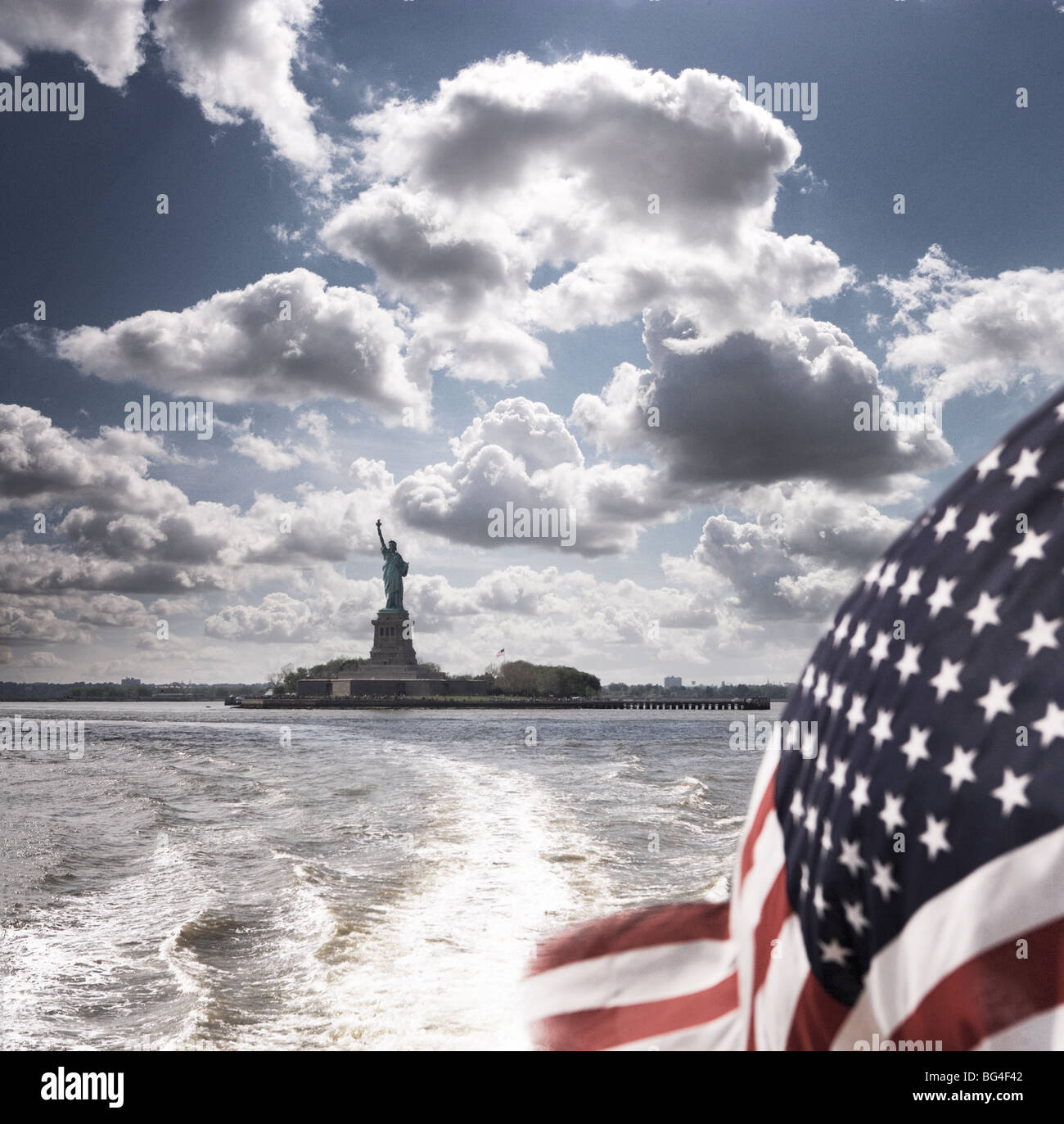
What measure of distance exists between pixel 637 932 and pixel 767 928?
63 centimetres

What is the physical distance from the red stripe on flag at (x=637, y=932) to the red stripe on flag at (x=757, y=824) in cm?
33

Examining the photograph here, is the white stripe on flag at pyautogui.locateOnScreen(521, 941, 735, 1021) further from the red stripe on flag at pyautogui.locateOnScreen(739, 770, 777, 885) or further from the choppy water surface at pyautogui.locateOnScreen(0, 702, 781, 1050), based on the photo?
the choppy water surface at pyautogui.locateOnScreen(0, 702, 781, 1050)

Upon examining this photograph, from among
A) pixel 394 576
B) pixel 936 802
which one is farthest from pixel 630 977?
pixel 394 576

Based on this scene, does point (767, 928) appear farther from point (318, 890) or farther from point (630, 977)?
point (318, 890)

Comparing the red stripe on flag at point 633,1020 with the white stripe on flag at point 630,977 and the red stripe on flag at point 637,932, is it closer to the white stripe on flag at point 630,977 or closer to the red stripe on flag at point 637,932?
the white stripe on flag at point 630,977

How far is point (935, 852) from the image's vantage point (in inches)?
69.6

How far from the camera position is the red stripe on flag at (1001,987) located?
5.64ft

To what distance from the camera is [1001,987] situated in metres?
1.75

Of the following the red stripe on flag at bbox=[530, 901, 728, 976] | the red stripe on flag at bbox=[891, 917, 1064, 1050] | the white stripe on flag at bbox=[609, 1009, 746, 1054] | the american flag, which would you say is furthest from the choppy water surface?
the red stripe on flag at bbox=[891, 917, 1064, 1050]

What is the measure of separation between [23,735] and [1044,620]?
5595 cm
